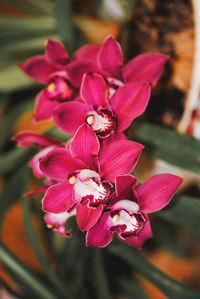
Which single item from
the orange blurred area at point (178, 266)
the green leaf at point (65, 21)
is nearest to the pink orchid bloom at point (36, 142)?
the green leaf at point (65, 21)

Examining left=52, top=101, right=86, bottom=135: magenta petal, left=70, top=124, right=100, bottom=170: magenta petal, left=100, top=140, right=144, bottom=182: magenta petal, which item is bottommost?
left=100, top=140, right=144, bottom=182: magenta petal

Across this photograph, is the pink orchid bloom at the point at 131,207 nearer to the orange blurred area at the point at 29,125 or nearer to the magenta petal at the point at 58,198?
the magenta petal at the point at 58,198

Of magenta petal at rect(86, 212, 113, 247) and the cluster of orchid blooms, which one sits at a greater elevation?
the cluster of orchid blooms

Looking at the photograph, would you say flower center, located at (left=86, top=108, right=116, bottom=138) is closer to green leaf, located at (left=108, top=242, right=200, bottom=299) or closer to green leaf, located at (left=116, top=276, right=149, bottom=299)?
green leaf, located at (left=108, top=242, right=200, bottom=299)

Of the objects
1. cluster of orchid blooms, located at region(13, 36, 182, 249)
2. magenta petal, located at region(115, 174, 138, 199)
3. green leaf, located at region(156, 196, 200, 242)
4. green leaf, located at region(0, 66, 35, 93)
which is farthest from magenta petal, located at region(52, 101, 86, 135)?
green leaf, located at region(0, 66, 35, 93)

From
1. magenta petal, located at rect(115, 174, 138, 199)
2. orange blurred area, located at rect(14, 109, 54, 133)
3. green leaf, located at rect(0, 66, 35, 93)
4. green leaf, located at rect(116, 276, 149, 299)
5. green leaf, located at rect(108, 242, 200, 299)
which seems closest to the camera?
magenta petal, located at rect(115, 174, 138, 199)

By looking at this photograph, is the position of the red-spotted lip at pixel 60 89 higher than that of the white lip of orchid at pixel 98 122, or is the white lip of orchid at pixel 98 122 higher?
the red-spotted lip at pixel 60 89
